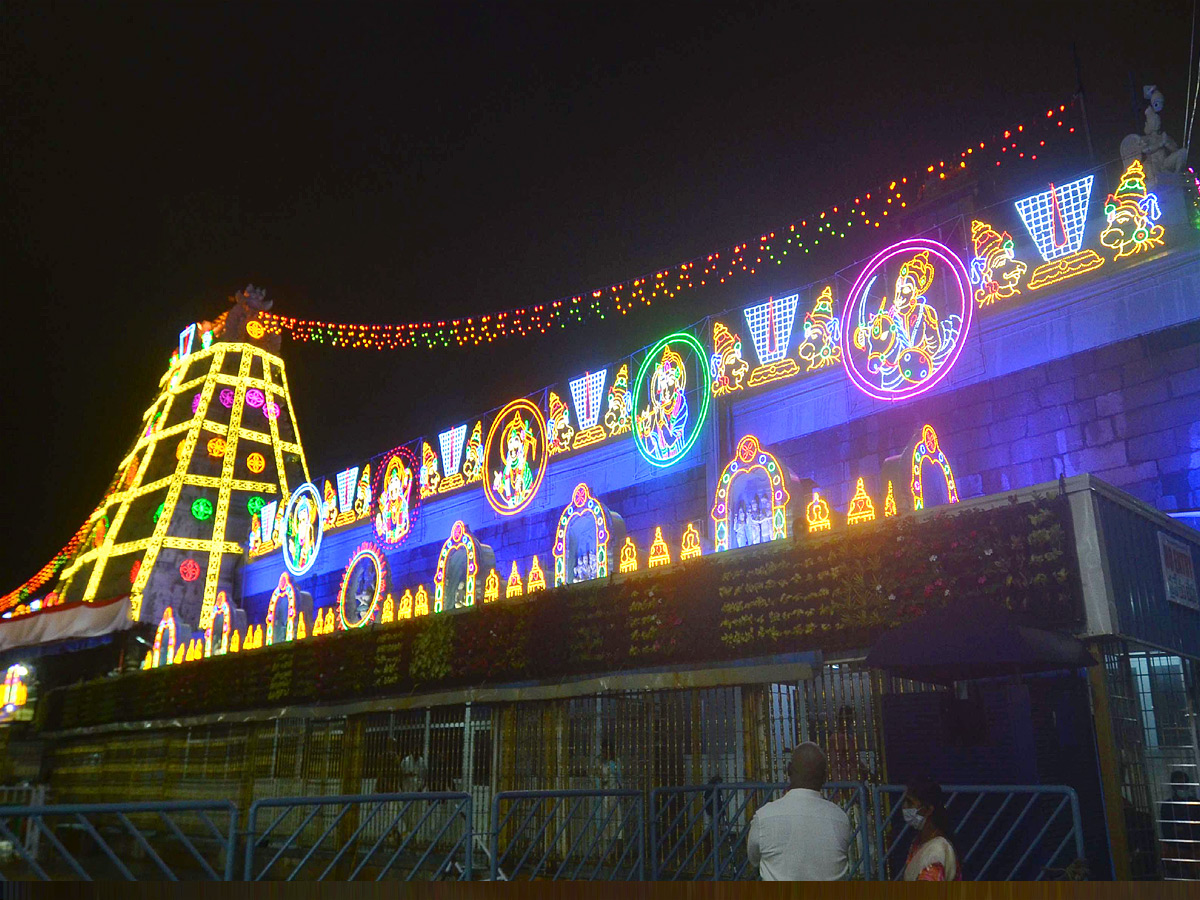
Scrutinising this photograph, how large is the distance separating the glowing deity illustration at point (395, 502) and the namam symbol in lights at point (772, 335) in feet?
32.5

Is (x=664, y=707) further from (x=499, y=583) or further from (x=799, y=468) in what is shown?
(x=499, y=583)

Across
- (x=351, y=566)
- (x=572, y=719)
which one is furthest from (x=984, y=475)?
(x=351, y=566)

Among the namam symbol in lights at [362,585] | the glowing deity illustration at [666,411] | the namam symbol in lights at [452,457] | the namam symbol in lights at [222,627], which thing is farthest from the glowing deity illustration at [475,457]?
the namam symbol in lights at [222,627]

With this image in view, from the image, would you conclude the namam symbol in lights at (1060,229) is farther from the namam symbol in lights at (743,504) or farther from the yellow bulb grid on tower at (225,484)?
the yellow bulb grid on tower at (225,484)

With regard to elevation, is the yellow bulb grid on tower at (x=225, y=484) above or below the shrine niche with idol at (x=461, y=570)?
above

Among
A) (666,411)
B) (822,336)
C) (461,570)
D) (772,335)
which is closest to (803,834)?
(822,336)

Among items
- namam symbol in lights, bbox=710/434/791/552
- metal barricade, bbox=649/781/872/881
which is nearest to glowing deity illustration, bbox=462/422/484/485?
namam symbol in lights, bbox=710/434/791/552

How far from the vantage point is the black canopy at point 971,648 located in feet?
25.1

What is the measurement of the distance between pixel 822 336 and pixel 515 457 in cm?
753

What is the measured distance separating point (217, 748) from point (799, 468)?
1358 cm

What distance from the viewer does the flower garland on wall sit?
9281 mm

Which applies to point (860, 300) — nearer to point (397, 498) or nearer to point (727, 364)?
point (727, 364)

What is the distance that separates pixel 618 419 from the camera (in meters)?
18.0

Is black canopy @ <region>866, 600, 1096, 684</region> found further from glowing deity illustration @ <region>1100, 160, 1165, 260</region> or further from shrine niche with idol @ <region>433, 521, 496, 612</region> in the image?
shrine niche with idol @ <region>433, 521, 496, 612</region>
